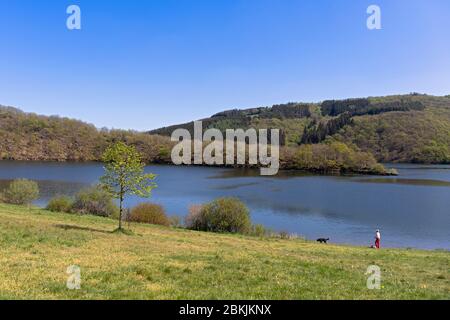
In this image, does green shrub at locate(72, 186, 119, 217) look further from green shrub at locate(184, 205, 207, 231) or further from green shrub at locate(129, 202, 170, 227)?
green shrub at locate(184, 205, 207, 231)

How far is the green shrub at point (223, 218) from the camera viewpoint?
4562cm

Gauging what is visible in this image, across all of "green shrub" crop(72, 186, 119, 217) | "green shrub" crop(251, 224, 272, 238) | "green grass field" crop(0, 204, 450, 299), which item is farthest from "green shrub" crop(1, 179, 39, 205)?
"green grass field" crop(0, 204, 450, 299)

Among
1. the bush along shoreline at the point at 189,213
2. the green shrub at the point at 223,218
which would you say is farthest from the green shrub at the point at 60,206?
the green shrub at the point at 223,218

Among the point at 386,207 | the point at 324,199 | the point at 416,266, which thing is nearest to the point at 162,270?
the point at 416,266

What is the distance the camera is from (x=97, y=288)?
1212 centimetres

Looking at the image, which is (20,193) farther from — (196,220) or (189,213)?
(196,220)

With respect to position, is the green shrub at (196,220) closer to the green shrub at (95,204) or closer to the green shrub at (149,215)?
the green shrub at (149,215)

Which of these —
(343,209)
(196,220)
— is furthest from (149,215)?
(343,209)

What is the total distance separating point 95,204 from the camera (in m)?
48.9

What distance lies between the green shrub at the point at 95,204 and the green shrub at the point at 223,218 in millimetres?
10557

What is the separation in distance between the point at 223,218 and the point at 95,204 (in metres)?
15.4

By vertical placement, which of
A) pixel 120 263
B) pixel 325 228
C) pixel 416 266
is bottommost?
pixel 325 228

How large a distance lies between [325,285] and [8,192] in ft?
167

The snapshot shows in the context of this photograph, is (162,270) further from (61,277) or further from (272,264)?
(272,264)
